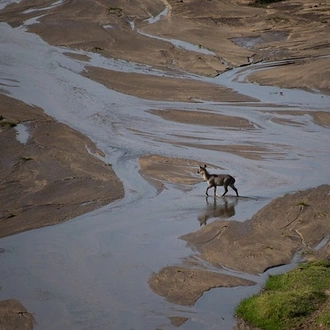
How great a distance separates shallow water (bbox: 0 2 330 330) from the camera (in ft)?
59.3

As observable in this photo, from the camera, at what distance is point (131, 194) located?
25.7m

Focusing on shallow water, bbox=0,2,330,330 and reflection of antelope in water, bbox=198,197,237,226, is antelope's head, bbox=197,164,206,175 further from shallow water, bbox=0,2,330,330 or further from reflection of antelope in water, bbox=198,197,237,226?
reflection of antelope in water, bbox=198,197,237,226

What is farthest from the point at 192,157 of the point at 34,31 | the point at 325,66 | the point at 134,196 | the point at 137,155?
the point at 34,31

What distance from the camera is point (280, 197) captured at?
25438 mm

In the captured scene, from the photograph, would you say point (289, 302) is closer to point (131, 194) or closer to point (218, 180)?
point (218, 180)

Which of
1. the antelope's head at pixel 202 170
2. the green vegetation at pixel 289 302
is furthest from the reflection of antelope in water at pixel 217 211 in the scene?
the green vegetation at pixel 289 302

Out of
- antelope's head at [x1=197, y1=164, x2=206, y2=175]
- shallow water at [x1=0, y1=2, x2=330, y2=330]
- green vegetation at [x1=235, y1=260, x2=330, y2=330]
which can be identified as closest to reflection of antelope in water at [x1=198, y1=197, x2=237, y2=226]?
shallow water at [x1=0, y1=2, x2=330, y2=330]

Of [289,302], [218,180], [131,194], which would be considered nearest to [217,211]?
[218,180]

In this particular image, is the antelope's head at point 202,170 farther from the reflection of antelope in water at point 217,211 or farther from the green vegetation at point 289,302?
the green vegetation at point 289,302

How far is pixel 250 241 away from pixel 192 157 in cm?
801

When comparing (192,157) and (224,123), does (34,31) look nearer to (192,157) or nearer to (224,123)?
(224,123)

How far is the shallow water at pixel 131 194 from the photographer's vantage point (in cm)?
1808

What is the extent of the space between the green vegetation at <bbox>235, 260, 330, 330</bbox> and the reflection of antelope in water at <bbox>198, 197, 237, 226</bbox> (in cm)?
535

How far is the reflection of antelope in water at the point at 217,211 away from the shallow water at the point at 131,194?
0.10 meters
